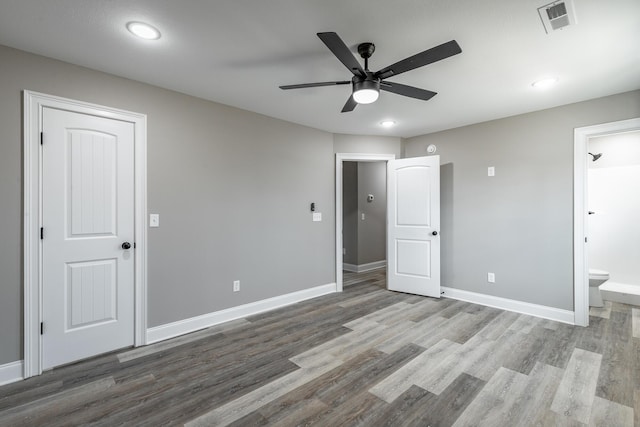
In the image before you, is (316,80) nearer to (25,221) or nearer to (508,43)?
(508,43)

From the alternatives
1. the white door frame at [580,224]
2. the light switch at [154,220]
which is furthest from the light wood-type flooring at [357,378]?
the light switch at [154,220]

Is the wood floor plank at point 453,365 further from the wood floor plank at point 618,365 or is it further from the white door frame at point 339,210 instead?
the white door frame at point 339,210

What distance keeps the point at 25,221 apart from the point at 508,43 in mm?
3822

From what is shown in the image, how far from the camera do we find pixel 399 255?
455cm

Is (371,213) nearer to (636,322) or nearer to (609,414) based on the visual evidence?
(636,322)

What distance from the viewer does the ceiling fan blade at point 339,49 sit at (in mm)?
1605

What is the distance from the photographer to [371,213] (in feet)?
20.6

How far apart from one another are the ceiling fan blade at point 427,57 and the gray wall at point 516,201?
8.41 feet

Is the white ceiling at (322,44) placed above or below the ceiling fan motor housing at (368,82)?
above

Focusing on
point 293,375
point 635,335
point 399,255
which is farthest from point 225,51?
point 635,335

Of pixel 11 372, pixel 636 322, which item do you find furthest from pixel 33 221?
pixel 636 322

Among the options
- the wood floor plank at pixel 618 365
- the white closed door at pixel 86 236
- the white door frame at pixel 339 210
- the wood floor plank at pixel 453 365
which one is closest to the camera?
the wood floor plank at pixel 618 365

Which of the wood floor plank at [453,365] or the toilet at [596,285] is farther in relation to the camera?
the toilet at [596,285]

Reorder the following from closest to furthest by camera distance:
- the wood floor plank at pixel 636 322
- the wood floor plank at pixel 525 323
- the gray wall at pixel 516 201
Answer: the wood floor plank at pixel 636 322, the wood floor plank at pixel 525 323, the gray wall at pixel 516 201
